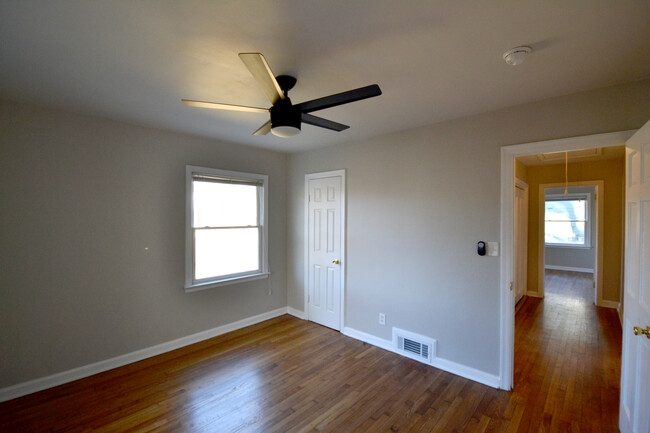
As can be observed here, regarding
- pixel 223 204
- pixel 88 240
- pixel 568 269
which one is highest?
pixel 223 204

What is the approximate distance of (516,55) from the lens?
1.70 metres

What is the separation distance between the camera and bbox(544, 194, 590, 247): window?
312 inches

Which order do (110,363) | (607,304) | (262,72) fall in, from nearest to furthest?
(262,72) → (110,363) → (607,304)

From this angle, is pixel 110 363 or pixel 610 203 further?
pixel 610 203

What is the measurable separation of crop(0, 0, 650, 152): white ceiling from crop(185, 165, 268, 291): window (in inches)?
49.9

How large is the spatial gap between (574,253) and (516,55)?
28.9 feet

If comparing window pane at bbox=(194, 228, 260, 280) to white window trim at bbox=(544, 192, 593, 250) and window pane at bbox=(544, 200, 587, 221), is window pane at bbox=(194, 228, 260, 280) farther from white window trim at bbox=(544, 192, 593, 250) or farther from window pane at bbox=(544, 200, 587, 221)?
white window trim at bbox=(544, 192, 593, 250)

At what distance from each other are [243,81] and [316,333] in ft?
10.2

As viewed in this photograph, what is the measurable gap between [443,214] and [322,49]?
6.63 feet

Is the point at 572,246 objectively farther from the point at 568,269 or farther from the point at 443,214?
the point at 443,214

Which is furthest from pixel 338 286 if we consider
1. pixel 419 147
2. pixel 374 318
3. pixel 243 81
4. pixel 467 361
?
pixel 243 81

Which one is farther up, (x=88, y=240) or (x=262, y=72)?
(x=262, y=72)

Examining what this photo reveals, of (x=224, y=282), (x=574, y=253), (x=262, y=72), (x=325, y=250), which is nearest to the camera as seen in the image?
(x=262, y=72)

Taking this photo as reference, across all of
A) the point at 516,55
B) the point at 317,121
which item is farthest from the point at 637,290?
the point at 317,121
